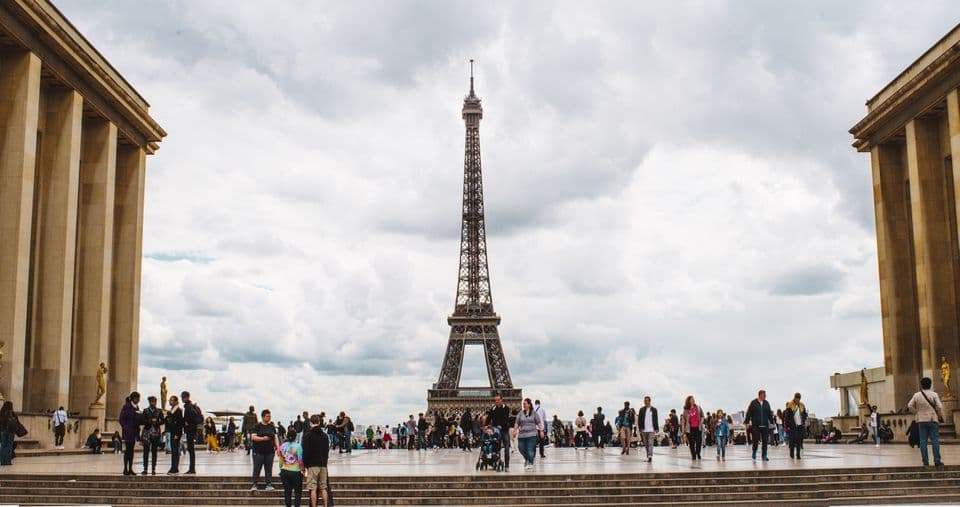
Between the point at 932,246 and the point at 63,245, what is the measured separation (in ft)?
121

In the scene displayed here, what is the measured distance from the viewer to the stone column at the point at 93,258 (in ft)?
148

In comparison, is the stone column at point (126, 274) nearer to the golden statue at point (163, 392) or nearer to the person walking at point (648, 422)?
the golden statue at point (163, 392)

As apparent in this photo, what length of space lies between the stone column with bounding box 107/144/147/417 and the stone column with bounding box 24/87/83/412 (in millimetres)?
8759

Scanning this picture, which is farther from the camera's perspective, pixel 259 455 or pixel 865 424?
pixel 865 424

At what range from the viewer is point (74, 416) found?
1596 inches

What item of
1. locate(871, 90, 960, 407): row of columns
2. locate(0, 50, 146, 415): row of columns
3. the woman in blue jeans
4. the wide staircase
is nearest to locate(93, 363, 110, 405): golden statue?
locate(0, 50, 146, 415): row of columns

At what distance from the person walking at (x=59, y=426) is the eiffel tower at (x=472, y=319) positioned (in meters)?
57.1

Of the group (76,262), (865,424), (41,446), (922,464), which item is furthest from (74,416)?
(865,424)

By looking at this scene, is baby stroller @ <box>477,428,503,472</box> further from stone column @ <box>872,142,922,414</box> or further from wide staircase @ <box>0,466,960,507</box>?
stone column @ <box>872,142,922,414</box>

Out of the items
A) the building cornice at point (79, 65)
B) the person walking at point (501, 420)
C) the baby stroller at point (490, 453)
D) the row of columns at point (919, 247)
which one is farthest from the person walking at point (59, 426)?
the row of columns at point (919, 247)

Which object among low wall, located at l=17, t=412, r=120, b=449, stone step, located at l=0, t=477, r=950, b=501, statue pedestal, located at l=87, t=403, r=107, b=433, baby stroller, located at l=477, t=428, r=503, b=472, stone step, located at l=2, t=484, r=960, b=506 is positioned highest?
statue pedestal, located at l=87, t=403, r=107, b=433

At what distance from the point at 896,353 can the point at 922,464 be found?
28406mm

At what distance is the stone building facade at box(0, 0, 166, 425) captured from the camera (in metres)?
36.8

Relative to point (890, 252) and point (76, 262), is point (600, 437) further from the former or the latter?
point (76, 262)
